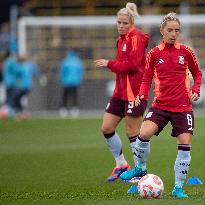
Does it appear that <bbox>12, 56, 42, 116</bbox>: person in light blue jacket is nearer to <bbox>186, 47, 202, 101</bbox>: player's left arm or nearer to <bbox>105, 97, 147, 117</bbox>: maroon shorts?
<bbox>105, 97, 147, 117</bbox>: maroon shorts

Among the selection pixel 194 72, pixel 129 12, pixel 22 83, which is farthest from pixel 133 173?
pixel 22 83

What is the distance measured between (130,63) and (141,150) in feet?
5.14

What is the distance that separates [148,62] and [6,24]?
2388 centimetres

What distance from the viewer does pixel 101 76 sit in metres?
29.8

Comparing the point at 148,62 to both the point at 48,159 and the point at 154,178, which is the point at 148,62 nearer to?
the point at 154,178

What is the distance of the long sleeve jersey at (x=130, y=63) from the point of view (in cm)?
1240

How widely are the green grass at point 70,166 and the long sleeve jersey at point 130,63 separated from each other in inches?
53.4

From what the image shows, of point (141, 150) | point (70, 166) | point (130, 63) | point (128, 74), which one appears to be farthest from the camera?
point (70, 166)

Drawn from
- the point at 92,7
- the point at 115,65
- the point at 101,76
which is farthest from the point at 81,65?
the point at 115,65

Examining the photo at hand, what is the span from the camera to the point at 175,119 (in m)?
10.8

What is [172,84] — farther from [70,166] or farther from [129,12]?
A: [70,166]

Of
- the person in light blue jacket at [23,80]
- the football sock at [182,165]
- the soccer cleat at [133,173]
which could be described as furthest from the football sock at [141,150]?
the person in light blue jacket at [23,80]

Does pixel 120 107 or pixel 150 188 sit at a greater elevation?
pixel 120 107

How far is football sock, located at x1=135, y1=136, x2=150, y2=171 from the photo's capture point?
11188 mm
